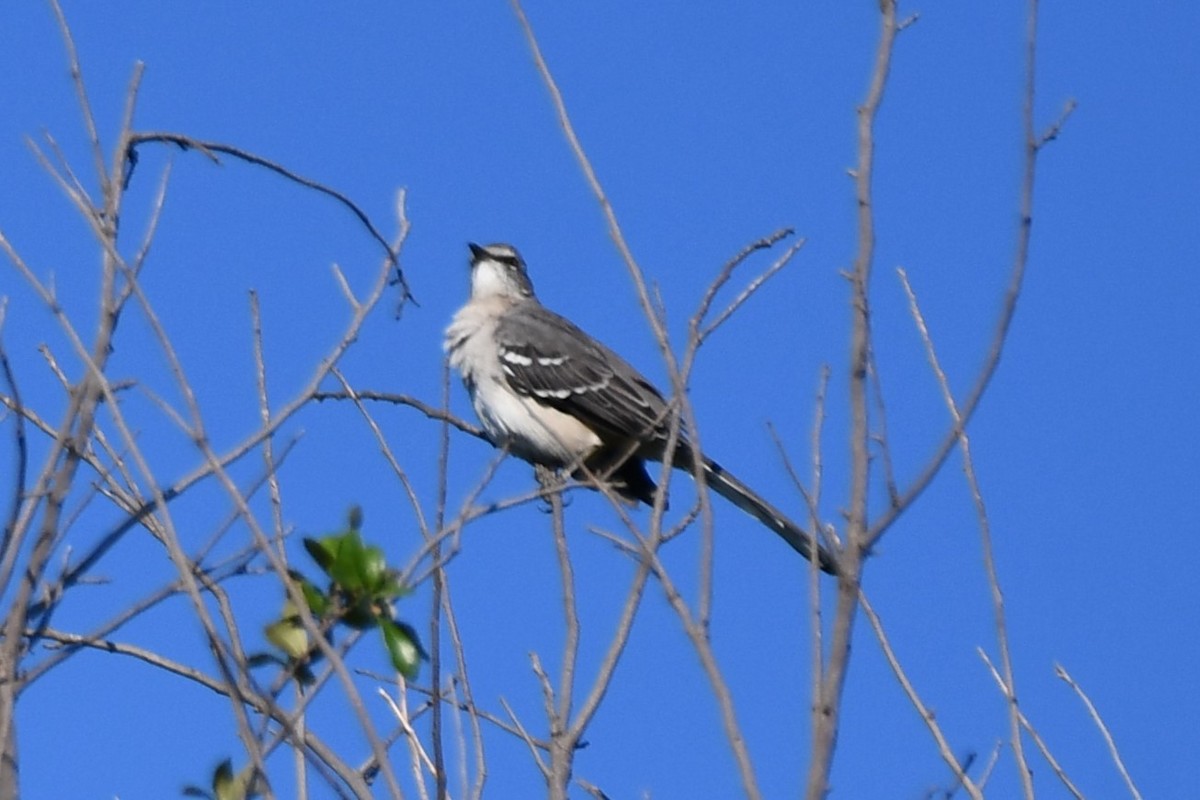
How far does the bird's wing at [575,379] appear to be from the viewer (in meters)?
8.69

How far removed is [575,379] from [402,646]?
5.92 meters

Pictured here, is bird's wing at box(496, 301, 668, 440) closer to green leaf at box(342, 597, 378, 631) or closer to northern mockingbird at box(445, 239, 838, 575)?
northern mockingbird at box(445, 239, 838, 575)

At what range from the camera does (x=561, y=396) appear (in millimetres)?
8805

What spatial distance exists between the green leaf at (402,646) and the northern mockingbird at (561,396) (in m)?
4.89

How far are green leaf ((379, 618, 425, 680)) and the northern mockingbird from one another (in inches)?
192

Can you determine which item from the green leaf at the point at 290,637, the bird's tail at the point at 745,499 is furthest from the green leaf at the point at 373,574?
the bird's tail at the point at 745,499

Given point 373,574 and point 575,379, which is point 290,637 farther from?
point 575,379

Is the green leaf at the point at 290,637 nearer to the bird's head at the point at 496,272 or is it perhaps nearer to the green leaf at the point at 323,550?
the green leaf at the point at 323,550

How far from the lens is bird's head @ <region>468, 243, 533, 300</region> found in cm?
981

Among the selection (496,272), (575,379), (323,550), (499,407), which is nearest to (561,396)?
(575,379)

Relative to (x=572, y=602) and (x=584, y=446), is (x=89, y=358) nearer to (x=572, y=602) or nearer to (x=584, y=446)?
(x=572, y=602)

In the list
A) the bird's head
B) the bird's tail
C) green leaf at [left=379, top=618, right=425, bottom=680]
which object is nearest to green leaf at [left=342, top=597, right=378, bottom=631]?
green leaf at [left=379, top=618, right=425, bottom=680]

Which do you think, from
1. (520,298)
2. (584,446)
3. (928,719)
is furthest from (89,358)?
(520,298)

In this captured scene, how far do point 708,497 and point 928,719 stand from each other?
2.54ft
